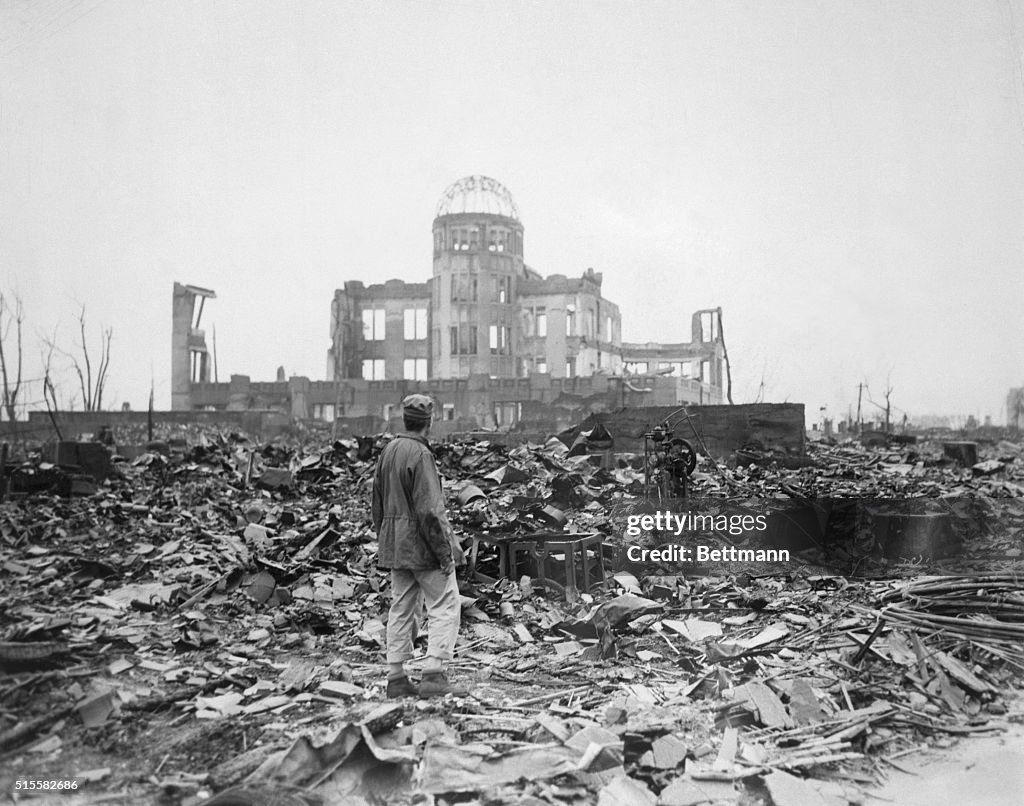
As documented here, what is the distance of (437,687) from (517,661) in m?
0.86

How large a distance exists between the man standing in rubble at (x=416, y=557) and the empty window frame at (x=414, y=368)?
38.8m

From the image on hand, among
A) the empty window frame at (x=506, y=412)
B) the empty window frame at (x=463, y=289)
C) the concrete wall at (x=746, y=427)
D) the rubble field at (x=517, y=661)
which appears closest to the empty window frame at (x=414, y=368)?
the empty window frame at (x=463, y=289)

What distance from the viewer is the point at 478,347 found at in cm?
3900

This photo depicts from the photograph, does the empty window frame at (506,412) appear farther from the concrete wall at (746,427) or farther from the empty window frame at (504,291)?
the concrete wall at (746,427)

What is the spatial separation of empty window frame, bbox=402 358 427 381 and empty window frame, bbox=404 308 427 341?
4.33 ft

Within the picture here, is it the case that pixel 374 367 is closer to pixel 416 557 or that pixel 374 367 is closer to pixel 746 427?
pixel 746 427

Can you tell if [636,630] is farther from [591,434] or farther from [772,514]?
[591,434]

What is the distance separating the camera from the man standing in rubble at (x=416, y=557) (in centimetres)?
461

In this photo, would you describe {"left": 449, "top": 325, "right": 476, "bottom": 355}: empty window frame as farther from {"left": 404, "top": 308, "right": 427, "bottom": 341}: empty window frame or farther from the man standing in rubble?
the man standing in rubble

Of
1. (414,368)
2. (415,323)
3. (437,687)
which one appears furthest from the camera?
(414,368)

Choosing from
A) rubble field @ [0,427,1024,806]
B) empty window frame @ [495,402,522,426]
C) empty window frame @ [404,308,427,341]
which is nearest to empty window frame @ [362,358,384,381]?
empty window frame @ [404,308,427,341]

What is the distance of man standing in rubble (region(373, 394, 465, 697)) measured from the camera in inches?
181

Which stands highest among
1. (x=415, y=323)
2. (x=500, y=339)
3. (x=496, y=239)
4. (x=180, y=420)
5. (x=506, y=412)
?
(x=496, y=239)

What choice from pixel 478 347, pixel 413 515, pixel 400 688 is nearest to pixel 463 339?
pixel 478 347
